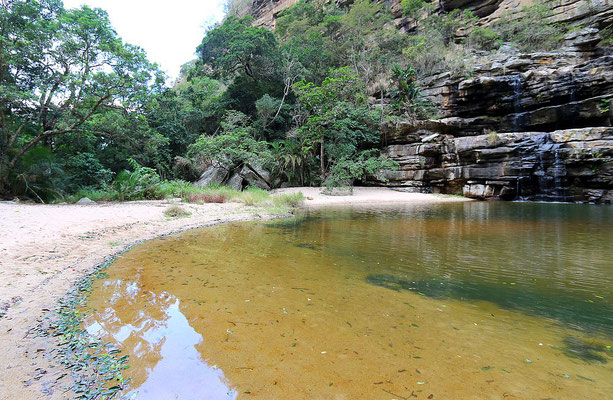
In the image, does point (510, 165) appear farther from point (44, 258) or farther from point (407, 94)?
point (44, 258)

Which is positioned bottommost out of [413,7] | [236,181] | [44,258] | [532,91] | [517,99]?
[44,258]

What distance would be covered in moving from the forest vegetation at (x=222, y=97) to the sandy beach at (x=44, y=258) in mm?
5098

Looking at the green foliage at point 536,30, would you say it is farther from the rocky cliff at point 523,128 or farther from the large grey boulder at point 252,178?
the large grey boulder at point 252,178

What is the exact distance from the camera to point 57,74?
1171 cm

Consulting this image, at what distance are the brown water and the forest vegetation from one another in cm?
991

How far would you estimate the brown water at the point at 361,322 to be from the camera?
1.64 meters

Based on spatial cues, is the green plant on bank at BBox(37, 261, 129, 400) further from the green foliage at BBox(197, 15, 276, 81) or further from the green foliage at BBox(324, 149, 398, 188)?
the green foliage at BBox(197, 15, 276, 81)

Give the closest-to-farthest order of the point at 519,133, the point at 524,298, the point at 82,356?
the point at 82,356, the point at 524,298, the point at 519,133

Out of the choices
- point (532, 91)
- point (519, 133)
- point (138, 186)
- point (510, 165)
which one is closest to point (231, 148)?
point (138, 186)

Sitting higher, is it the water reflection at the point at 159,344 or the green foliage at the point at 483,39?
the green foliage at the point at 483,39

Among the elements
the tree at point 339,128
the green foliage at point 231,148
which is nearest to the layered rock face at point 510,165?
the tree at point 339,128

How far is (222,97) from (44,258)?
2065 cm

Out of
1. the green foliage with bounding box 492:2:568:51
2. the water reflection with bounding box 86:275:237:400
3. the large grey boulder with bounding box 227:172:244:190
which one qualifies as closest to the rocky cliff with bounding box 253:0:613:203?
the green foliage with bounding box 492:2:568:51

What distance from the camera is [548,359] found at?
6.20 ft
